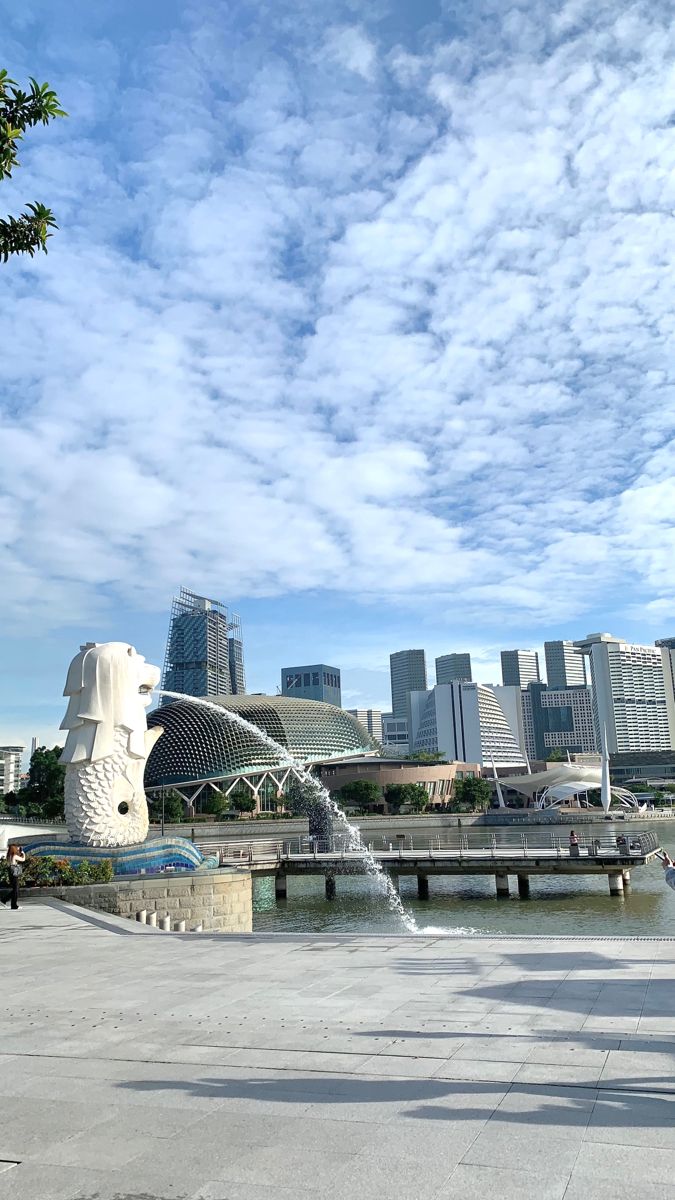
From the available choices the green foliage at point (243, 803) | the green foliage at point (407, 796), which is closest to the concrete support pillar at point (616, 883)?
the green foliage at point (243, 803)

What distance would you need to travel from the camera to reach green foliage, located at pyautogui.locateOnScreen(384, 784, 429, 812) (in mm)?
103875

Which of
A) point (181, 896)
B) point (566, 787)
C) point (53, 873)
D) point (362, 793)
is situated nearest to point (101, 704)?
point (53, 873)

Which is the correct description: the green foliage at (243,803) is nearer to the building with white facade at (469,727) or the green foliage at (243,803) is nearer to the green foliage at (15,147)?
the building with white facade at (469,727)

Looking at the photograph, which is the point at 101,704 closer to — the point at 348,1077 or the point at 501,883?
the point at 501,883

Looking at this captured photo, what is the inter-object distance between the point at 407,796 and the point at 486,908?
70.9 meters

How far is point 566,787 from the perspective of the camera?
10850 centimetres

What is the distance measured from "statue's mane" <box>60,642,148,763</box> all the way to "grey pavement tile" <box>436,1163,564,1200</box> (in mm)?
23478

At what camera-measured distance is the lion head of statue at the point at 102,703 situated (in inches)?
1072

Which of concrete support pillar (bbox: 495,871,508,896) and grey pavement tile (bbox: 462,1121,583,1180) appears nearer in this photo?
grey pavement tile (bbox: 462,1121,583,1180)

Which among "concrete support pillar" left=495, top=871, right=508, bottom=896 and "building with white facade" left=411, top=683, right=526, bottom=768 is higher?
"building with white facade" left=411, top=683, right=526, bottom=768

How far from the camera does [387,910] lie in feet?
115

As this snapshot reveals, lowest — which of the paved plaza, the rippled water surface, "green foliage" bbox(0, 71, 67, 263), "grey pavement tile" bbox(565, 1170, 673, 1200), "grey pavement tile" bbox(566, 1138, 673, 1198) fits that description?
the rippled water surface

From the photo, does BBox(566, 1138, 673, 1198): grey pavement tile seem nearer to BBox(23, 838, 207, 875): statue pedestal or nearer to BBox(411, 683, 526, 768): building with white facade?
BBox(23, 838, 207, 875): statue pedestal

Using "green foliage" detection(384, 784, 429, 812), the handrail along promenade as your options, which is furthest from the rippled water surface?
"green foliage" detection(384, 784, 429, 812)
